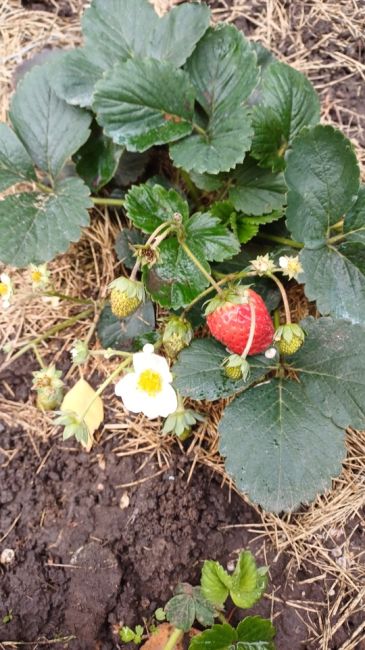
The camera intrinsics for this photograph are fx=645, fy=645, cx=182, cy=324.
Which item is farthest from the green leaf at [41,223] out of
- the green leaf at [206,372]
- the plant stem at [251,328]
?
the plant stem at [251,328]

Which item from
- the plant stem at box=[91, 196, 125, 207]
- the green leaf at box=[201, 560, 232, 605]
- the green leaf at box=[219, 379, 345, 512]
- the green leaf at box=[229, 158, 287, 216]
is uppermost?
the green leaf at box=[229, 158, 287, 216]

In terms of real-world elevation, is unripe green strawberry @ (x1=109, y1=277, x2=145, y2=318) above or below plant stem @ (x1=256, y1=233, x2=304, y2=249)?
above

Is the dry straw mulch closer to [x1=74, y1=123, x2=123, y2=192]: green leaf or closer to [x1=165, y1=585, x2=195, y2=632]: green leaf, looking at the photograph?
[x1=74, y1=123, x2=123, y2=192]: green leaf

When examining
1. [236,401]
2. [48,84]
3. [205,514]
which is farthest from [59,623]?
[48,84]

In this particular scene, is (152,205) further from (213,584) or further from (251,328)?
(213,584)

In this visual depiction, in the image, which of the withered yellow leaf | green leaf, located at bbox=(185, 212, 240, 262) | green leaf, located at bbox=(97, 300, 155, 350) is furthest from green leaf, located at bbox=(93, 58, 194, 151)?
the withered yellow leaf

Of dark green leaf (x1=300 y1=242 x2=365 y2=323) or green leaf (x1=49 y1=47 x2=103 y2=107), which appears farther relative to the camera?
green leaf (x1=49 y1=47 x2=103 y2=107)

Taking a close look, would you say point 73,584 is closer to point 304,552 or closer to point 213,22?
point 304,552
